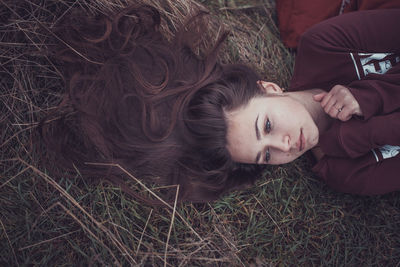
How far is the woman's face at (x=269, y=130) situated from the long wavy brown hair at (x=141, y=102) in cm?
7

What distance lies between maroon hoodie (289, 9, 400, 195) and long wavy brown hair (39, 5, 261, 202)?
1.56 feet

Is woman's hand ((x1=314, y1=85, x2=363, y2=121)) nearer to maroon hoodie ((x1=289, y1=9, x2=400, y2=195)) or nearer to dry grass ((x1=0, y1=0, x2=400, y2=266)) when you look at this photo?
maroon hoodie ((x1=289, y1=9, x2=400, y2=195))

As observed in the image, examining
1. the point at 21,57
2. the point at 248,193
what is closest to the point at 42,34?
the point at 21,57

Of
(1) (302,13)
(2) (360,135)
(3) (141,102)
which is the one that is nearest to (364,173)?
(2) (360,135)

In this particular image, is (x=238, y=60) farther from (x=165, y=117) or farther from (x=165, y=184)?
(x=165, y=184)

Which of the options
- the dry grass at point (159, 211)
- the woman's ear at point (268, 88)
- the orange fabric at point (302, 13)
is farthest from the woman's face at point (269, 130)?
the orange fabric at point (302, 13)

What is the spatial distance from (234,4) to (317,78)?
2.91 ft

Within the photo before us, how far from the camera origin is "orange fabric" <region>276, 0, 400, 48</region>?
89.7 inches

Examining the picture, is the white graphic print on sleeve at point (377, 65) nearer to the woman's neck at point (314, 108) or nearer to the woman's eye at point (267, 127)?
the woman's neck at point (314, 108)

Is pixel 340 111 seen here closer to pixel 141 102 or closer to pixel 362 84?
pixel 362 84

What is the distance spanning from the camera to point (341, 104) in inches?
74.2

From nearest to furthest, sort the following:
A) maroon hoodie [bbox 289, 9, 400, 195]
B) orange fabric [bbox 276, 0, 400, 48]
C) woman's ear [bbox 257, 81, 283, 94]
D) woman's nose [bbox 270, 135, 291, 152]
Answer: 1. woman's nose [bbox 270, 135, 291, 152]
2. maroon hoodie [bbox 289, 9, 400, 195]
3. woman's ear [bbox 257, 81, 283, 94]
4. orange fabric [bbox 276, 0, 400, 48]

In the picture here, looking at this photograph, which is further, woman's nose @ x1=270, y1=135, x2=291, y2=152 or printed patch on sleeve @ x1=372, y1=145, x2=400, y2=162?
printed patch on sleeve @ x1=372, y1=145, x2=400, y2=162

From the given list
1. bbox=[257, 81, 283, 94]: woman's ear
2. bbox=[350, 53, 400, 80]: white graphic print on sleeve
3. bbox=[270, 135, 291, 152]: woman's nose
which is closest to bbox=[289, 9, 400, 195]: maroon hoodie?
bbox=[350, 53, 400, 80]: white graphic print on sleeve
